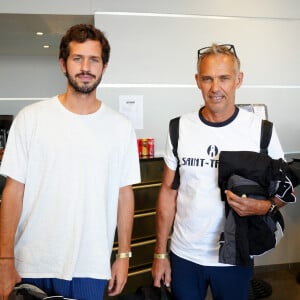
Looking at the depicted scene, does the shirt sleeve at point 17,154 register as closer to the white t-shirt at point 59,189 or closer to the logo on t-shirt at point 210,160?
the white t-shirt at point 59,189

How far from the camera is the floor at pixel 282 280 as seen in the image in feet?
8.96

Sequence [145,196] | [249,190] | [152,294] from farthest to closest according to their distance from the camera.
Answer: [145,196] → [152,294] → [249,190]

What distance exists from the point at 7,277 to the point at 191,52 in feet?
7.49

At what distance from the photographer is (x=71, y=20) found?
113 inches

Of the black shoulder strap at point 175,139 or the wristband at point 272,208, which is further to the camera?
the black shoulder strap at point 175,139

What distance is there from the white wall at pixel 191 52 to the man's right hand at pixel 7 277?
1.78m

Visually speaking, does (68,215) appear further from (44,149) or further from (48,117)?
(48,117)

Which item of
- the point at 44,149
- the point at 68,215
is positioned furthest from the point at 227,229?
the point at 44,149

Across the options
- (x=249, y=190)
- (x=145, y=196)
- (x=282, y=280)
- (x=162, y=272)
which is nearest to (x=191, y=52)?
(x=145, y=196)

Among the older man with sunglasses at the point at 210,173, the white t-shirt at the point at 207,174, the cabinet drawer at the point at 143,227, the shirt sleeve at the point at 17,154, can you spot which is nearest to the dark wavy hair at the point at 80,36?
the shirt sleeve at the point at 17,154

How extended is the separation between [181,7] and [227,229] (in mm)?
2162

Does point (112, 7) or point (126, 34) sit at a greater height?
point (112, 7)

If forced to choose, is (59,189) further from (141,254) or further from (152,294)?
(141,254)

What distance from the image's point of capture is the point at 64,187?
3.98ft
